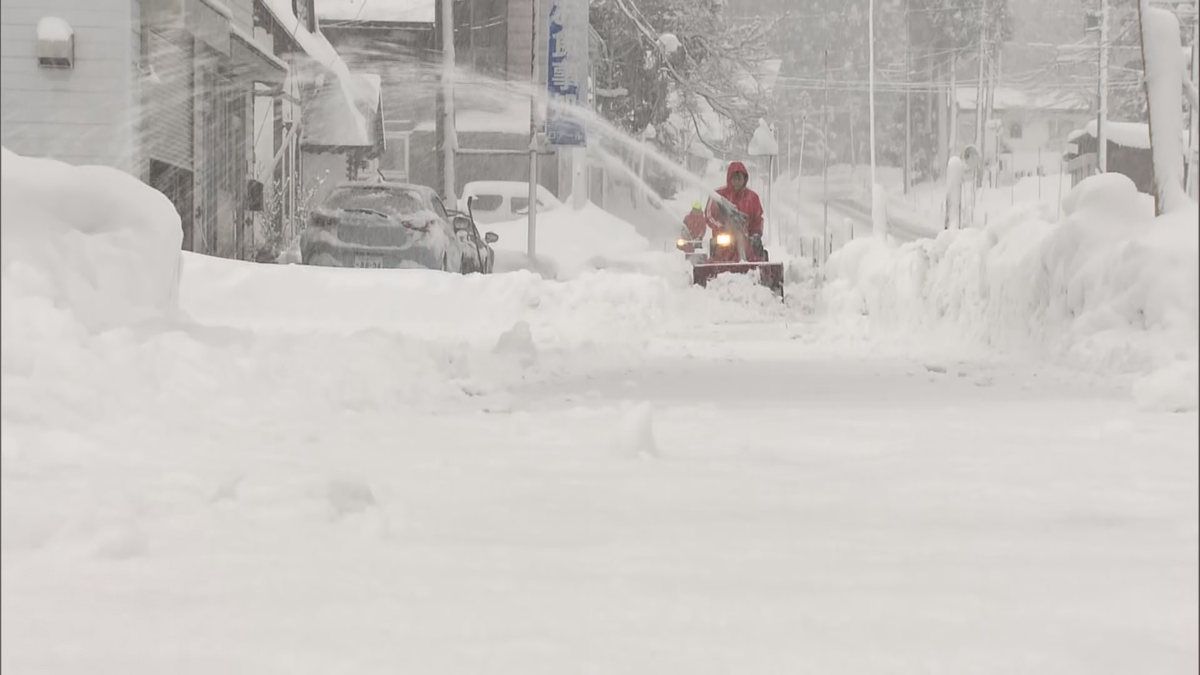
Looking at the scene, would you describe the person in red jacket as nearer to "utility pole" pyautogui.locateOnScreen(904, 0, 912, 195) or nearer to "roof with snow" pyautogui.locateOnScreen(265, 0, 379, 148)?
"roof with snow" pyautogui.locateOnScreen(265, 0, 379, 148)

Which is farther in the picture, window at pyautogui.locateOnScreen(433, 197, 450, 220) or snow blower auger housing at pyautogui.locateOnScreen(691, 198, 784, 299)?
window at pyautogui.locateOnScreen(433, 197, 450, 220)

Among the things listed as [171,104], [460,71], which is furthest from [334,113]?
[171,104]

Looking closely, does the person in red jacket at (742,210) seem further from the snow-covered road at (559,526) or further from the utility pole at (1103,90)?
the snow-covered road at (559,526)

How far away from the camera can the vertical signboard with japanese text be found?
2370cm

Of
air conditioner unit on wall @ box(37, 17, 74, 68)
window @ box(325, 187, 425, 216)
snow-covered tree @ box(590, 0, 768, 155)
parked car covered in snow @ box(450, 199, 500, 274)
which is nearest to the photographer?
air conditioner unit on wall @ box(37, 17, 74, 68)

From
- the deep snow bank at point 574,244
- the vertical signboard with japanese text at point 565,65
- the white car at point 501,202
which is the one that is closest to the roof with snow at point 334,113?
the white car at point 501,202

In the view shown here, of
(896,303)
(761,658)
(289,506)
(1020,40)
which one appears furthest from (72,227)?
(1020,40)

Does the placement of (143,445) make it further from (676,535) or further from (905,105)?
(905,105)

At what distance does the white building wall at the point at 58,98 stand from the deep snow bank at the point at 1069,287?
4.59 ft

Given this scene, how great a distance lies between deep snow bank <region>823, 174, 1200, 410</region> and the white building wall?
140cm

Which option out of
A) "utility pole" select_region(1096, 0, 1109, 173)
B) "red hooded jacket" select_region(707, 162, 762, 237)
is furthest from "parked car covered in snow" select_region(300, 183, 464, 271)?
"utility pole" select_region(1096, 0, 1109, 173)

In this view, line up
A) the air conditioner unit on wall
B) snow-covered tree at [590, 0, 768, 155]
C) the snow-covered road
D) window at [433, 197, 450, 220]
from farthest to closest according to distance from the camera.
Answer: snow-covered tree at [590, 0, 768, 155], window at [433, 197, 450, 220], the air conditioner unit on wall, the snow-covered road

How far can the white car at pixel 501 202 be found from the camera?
30.8m

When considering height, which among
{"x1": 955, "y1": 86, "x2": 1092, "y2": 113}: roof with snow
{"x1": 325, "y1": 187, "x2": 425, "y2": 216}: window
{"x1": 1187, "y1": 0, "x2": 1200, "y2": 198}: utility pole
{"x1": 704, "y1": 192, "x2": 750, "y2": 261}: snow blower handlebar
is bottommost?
{"x1": 1187, "y1": 0, "x2": 1200, "y2": 198}: utility pole
